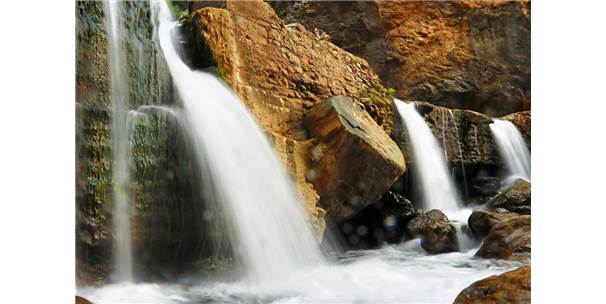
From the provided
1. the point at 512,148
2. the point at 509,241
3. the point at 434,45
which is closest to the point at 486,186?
the point at 512,148

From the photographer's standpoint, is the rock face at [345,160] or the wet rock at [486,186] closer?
the rock face at [345,160]

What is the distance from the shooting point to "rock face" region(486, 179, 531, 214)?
316 cm

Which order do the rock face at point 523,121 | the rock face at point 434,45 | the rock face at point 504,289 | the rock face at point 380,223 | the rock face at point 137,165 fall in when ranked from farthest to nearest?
the rock face at point 434,45 < the rock face at point 523,121 < the rock face at point 380,223 < the rock face at point 137,165 < the rock face at point 504,289

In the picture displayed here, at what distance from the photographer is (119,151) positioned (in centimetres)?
226

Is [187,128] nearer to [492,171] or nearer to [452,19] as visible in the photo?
[492,171]

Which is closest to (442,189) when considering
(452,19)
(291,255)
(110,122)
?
(291,255)

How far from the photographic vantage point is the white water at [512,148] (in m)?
3.57

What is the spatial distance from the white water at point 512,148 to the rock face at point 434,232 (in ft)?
2.01

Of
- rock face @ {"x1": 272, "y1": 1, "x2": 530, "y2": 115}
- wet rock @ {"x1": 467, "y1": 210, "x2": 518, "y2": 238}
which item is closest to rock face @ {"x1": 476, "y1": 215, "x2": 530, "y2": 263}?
wet rock @ {"x1": 467, "y1": 210, "x2": 518, "y2": 238}

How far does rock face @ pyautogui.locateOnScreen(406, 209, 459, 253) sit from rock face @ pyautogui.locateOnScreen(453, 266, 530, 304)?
4.14ft

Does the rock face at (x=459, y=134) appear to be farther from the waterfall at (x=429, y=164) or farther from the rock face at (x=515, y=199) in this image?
the rock face at (x=515, y=199)

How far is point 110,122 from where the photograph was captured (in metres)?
2.25

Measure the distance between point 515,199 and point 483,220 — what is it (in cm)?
32

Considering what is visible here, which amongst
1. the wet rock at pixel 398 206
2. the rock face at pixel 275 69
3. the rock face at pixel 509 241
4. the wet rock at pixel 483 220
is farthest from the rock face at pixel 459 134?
the rock face at pixel 509 241
